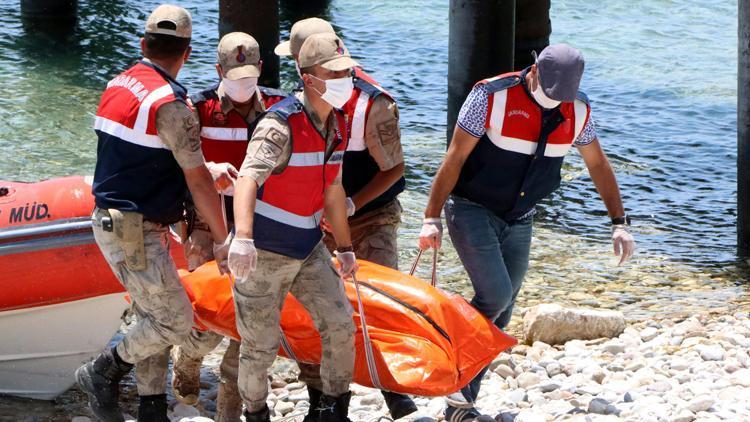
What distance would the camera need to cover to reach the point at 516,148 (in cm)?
496

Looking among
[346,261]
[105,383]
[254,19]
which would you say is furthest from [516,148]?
[254,19]

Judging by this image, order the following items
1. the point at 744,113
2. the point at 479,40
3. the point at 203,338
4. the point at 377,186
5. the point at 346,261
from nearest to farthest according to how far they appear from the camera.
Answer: the point at 346,261 < the point at 203,338 < the point at 377,186 < the point at 744,113 < the point at 479,40

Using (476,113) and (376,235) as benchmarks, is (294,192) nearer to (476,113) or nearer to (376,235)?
(476,113)

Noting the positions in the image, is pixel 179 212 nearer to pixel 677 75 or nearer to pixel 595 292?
pixel 595 292

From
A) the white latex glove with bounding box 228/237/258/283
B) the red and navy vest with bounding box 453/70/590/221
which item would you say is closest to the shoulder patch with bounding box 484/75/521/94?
the red and navy vest with bounding box 453/70/590/221

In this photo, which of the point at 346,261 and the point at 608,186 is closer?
the point at 346,261

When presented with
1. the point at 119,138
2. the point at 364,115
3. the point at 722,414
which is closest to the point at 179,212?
the point at 119,138

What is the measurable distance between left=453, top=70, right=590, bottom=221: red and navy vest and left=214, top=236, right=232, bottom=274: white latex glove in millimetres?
1127

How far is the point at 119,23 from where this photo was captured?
714 inches

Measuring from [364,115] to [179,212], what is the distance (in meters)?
0.98

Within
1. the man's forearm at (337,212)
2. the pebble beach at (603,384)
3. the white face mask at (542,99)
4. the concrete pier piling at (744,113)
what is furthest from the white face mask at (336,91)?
the concrete pier piling at (744,113)

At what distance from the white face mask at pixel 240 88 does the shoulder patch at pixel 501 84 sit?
1031 mm

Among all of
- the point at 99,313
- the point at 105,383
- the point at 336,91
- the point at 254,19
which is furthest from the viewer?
the point at 254,19

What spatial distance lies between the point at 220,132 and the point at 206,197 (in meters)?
0.68
